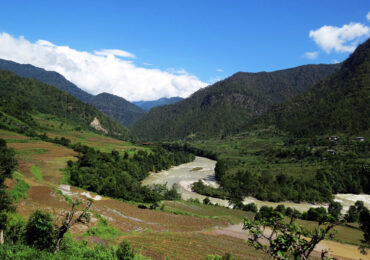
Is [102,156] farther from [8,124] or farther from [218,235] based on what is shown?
[218,235]

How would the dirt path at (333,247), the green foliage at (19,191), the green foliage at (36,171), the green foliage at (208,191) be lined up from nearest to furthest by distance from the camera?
the green foliage at (19,191), the dirt path at (333,247), the green foliage at (36,171), the green foliage at (208,191)

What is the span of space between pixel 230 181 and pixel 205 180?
18.8 meters

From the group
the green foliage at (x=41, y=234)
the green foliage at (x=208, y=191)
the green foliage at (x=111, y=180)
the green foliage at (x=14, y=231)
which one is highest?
the green foliage at (x=41, y=234)

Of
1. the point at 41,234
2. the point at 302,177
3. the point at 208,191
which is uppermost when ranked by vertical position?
the point at 302,177

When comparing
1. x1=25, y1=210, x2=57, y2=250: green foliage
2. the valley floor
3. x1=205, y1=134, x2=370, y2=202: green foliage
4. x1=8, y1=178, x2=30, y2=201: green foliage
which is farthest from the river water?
x1=25, y1=210, x2=57, y2=250: green foliage

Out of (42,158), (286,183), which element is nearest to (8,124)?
(42,158)

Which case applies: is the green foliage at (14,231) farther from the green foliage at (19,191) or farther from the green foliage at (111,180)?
the green foliage at (111,180)

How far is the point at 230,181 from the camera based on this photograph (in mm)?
101688

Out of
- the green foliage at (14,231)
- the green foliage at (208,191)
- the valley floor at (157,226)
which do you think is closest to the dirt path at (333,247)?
the valley floor at (157,226)

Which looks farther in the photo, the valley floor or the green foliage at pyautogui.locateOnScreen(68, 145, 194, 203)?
the green foliage at pyautogui.locateOnScreen(68, 145, 194, 203)

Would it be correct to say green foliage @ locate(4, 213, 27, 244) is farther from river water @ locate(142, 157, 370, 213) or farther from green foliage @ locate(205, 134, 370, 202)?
green foliage @ locate(205, 134, 370, 202)

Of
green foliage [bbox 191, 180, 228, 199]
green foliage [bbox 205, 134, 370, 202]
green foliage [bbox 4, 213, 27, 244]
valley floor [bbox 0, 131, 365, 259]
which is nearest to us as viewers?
green foliage [bbox 4, 213, 27, 244]

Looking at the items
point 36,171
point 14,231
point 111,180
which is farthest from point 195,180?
point 14,231

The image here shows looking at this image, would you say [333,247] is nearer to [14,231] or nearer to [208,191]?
[14,231]
